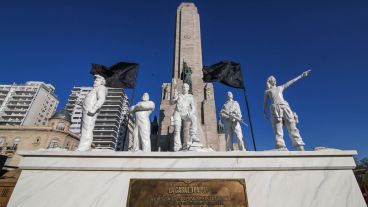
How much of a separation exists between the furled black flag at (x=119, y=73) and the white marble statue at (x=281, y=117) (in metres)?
5.63

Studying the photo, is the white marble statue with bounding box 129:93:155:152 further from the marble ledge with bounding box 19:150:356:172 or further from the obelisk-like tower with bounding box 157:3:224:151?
the obelisk-like tower with bounding box 157:3:224:151

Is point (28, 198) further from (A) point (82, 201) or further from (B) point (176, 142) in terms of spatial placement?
(B) point (176, 142)

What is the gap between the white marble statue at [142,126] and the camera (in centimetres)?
646

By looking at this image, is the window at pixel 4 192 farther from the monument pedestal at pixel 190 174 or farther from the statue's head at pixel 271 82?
the statue's head at pixel 271 82

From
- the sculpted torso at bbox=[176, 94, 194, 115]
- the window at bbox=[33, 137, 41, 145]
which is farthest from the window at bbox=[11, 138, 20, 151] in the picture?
the sculpted torso at bbox=[176, 94, 194, 115]

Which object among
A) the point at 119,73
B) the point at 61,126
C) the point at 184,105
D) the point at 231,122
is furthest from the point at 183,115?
the point at 61,126

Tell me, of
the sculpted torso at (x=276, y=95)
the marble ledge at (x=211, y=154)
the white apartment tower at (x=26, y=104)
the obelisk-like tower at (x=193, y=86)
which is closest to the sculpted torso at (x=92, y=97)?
the marble ledge at (x=211, y=154)

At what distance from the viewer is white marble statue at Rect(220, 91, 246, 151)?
7359 millimetres

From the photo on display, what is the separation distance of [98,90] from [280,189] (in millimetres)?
5825

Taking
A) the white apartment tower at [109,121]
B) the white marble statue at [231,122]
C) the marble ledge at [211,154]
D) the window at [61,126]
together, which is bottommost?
the marble ledge at [211,154]

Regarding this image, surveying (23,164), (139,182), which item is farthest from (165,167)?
(23,164)

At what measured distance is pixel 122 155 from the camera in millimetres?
5223

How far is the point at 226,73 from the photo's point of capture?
9945mm

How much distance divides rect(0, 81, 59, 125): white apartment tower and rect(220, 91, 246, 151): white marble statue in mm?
104713
